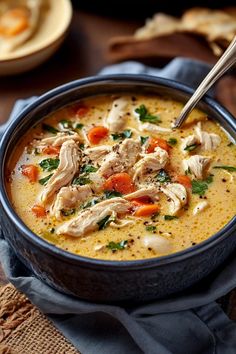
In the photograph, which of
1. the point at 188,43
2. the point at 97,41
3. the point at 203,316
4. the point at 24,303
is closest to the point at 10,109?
the point at 97,41

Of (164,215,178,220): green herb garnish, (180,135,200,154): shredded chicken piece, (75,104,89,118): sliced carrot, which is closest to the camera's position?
(164,215,178,220): green herb garnish

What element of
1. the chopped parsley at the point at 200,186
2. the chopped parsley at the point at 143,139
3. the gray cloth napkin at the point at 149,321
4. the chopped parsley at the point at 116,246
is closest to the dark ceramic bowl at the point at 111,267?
the gray cloth napkin at the point at 149,321

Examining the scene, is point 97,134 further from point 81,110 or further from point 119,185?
point 119,185

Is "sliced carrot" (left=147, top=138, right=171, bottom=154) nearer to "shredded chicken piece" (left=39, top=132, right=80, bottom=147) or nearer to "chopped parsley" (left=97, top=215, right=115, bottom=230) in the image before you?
"shredded chicken piece" (left=39, top=132, right=80, bottom=147)

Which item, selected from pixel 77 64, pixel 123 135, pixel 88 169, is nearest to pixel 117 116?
pixel 123 135

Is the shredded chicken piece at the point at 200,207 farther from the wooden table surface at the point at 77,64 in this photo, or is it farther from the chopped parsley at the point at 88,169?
the wooden table surface at the point at 77,64

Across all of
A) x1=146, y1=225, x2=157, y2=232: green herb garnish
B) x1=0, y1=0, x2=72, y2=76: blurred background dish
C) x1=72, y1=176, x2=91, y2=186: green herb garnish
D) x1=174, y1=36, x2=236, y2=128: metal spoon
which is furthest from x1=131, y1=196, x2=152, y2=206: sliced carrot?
x1=0, y1=0, x2=72, y2=76: blurred background dish

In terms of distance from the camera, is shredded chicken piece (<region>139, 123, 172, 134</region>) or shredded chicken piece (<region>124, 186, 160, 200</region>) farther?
shredded chicken piece (<region>139, 123, 172, 134</region>)
